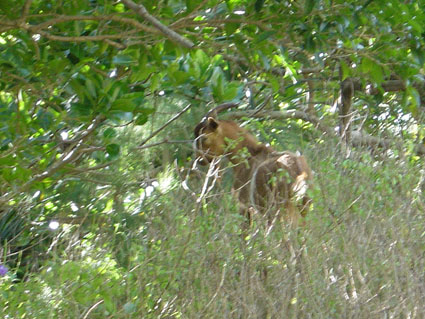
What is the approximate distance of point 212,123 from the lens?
6832 millimetres

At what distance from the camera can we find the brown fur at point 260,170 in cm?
598

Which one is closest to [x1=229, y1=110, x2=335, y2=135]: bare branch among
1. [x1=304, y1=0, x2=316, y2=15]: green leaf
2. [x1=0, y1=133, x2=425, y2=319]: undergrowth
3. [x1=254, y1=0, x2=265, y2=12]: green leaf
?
[x1=0, y1=133, x2=425, y2=319]: undergrowth

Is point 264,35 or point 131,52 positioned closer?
point 264,35

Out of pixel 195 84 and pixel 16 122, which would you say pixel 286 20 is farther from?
pixel 16 122

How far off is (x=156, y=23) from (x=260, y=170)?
148 inches

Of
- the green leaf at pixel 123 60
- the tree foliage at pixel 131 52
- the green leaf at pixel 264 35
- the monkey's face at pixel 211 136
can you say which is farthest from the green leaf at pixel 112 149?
the monkey's face at pixel 211 136

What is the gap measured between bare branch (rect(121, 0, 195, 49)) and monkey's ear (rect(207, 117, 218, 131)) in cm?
329

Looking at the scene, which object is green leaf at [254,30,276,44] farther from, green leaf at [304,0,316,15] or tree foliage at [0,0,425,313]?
green leaf at [304,0,316,15]

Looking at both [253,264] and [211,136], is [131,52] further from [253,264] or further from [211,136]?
[211,136]

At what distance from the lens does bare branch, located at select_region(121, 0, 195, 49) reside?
3131mm

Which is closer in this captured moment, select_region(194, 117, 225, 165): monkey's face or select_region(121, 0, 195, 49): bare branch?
select_region(121, 0, 195, 49): bare branch

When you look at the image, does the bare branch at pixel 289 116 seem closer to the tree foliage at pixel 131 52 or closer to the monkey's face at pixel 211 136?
the monkey's face at pixel 211 136

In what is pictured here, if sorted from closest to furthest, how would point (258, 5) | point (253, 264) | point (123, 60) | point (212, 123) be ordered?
point (258, 5) → point (123, 60) → point (253, 264) → point (212, 123)

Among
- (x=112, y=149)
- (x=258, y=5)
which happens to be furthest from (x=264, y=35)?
(x=112, y=149)
